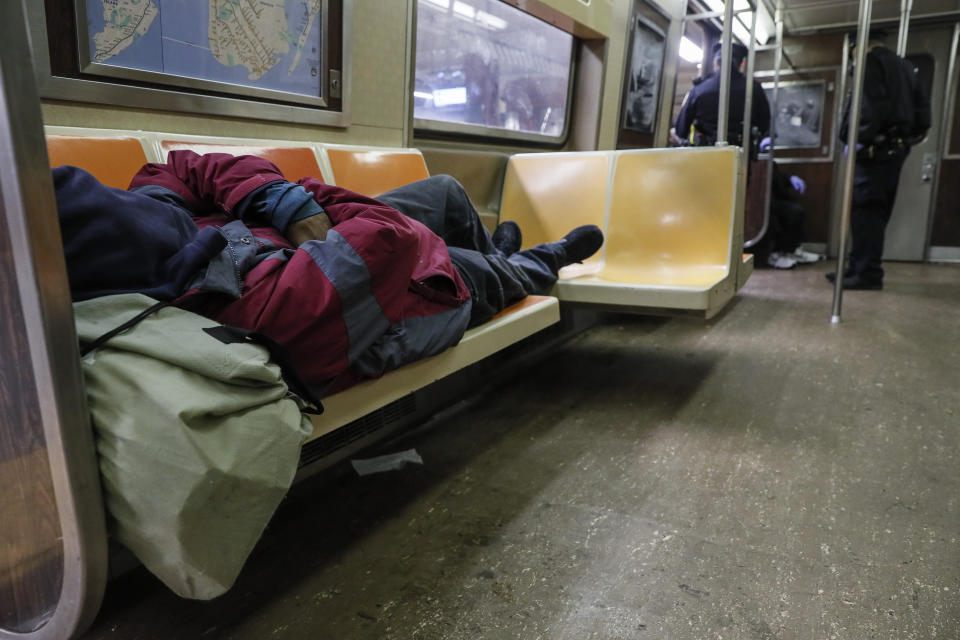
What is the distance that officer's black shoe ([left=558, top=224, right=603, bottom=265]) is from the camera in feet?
7.80

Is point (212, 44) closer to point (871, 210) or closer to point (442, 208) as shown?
point (442, 208)

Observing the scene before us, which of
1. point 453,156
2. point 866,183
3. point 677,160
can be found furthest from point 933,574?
point 866,183

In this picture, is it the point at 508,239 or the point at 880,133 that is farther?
the point at 880,133

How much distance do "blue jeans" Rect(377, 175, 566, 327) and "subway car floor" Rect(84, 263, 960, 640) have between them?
19.1 inches

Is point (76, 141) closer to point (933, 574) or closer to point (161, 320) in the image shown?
point (161, 320)

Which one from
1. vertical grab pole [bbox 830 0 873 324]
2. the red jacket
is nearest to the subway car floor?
the red jacket

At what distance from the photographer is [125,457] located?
0.77m

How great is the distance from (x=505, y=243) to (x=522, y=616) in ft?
5.03

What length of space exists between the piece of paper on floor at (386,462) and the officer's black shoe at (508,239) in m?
0.89

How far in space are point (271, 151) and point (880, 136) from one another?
4.36 meters

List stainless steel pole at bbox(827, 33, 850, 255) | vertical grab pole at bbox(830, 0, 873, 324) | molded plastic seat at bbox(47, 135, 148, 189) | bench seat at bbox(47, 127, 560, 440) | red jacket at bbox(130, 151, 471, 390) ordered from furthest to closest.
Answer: stainless steel pole at bbox(827, 33, 850, 255)
vertical grab pole at bbox(830, 0, 873, 324)
molded plastic seat at bbox(47, 135, 148, 189)
bench seat at bbox(47, 127, 560, 440)
red jacket at bbox(130, 151, 471, 390)

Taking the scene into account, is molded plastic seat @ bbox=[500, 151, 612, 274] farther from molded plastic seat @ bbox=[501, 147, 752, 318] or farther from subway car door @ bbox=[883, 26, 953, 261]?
subway car door @ bbox=[883, 26, 953, 261]

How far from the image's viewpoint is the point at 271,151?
1.92 m

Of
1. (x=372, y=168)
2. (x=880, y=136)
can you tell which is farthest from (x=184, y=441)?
(x=880, y=136)
